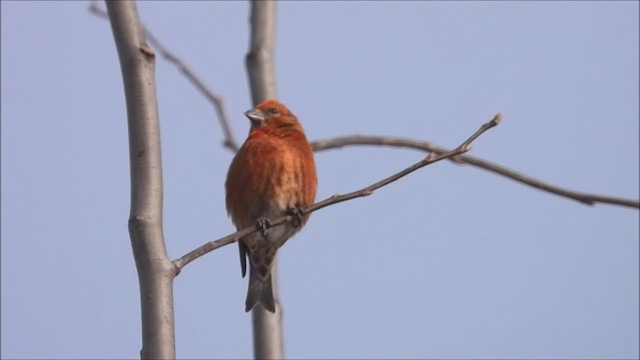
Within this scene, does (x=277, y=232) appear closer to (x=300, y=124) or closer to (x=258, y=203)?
(x=258, y=203)

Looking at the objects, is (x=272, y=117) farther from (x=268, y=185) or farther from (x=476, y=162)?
(x=476, y=162)

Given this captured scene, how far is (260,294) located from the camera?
471 centimetres

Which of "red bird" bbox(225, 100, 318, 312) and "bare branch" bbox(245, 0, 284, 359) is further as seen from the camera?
"red bird" bbox(225, 100, 318, 312)

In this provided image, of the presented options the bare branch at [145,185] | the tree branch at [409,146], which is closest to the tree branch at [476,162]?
the tree branch at [409,146]

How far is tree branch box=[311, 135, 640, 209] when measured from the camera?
3.81 metres

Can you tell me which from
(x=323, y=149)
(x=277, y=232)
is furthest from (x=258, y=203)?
(x=323, y=149)

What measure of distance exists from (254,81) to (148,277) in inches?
85.3

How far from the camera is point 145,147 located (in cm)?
291

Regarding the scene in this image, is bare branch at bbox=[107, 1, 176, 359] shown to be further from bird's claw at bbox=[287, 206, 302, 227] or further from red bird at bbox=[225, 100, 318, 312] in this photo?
bird's claw at bbox=[287, 206, 302, 227]

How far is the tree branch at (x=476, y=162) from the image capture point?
3812 millimetres

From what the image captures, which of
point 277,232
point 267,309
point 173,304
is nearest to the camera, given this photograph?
point 173,304

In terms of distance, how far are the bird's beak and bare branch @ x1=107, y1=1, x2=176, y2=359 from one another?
2261 mm

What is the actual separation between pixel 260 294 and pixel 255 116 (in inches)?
47.9

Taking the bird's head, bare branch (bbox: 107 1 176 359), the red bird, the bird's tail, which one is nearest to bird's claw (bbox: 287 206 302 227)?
the red bird
